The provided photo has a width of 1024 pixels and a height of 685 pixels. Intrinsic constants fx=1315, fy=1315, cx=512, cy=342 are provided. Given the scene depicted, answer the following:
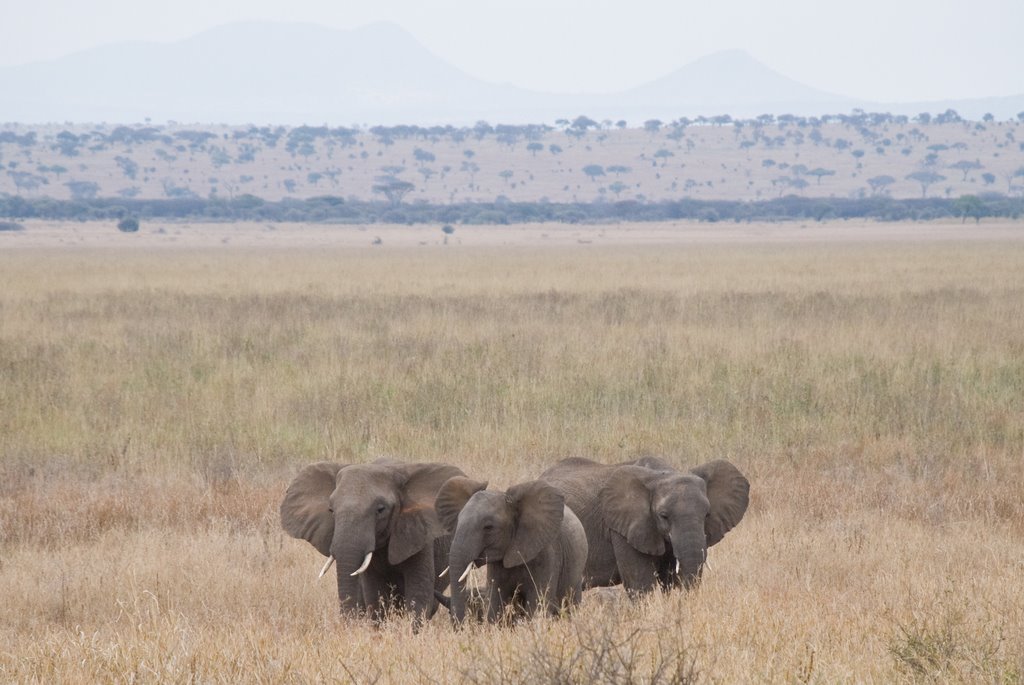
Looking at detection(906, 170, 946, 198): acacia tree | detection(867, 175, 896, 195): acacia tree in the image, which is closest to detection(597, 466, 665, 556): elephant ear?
detection(906, 170, 946, 198): acacia tree

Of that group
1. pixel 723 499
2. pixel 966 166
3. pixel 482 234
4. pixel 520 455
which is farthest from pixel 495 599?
pixel 966 166

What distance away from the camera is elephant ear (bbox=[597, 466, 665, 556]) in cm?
708

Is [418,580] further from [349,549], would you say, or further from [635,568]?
[635,568]

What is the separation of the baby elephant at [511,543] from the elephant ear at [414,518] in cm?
17

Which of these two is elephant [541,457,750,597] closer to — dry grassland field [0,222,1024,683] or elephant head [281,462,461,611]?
dry grassland field [0,222,1024,683]

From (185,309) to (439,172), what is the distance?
111795 millimetres

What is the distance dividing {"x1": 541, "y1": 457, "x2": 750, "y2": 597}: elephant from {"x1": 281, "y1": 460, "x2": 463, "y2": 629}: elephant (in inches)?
35.3

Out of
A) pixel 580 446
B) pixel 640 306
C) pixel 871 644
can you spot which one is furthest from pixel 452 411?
pixel 640 306

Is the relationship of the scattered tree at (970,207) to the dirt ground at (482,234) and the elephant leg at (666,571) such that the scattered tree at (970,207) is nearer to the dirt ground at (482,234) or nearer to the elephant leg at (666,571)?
the dirt ground at (482,234)

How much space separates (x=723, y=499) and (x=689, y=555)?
64 centimetres

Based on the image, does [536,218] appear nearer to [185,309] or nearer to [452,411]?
[185,309]

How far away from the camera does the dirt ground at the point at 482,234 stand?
68.1m

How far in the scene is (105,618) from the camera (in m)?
7.25

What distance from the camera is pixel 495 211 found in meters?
91.6
